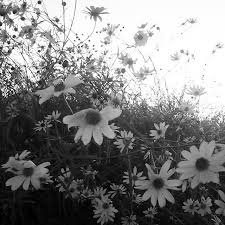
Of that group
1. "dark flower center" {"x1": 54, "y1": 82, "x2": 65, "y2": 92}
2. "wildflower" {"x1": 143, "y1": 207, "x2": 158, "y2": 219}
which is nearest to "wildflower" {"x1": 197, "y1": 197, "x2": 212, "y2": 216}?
"wildflower" {"x1": 143, "y1": 207, "x2": 158, "y2": 219}

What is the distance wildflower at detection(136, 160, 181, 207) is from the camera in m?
0.73

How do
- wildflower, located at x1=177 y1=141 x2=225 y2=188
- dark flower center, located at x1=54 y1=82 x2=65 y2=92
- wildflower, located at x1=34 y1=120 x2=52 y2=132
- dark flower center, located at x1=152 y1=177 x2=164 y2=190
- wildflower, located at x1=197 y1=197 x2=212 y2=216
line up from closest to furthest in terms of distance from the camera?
wildflower, located at x1=177 y1=141 x2=225 y2=188 → dark flower center, located at x1=152 y1=177 x2=164 y2=190 → dark flower center, located at x1=54 y1=82 x2=65 y2=92 → wildflower, located at x1=197 y1=197 x2=212 y2=216 → wildflower, located at x1=34 y1=120 x2=52 y2=132

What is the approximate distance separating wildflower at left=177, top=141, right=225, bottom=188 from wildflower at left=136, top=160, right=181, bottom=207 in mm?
64

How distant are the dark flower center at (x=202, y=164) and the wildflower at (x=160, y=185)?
0.08 metres

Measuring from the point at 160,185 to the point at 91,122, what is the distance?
24cm

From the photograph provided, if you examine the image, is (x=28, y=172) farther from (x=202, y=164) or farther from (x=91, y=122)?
(x=202, y=164)

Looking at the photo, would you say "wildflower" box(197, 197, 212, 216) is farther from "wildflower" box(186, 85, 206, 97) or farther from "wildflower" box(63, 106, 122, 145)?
"wildflower" box(186, 85, 206, 97)

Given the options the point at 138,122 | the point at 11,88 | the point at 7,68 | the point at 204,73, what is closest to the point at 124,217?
the point at 138,122

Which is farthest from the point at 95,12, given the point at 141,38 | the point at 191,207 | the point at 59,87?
the point at 191,207

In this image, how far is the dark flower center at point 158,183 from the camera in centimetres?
75

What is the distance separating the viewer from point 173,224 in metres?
1.08

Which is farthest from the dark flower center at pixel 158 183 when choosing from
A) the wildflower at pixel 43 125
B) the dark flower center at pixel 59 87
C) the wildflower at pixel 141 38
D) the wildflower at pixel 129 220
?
the wildflower at pixel 141 38

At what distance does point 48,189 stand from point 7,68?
128 cm

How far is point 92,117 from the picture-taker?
0.76 metres
